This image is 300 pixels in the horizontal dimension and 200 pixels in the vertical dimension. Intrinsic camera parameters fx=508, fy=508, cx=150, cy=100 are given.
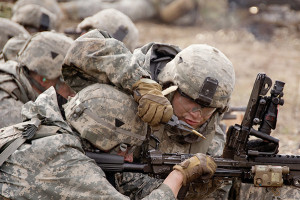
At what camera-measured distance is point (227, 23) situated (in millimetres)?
17453

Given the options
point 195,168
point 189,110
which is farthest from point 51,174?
point 189,110

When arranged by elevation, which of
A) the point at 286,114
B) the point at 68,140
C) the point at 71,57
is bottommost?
the point at 286,114

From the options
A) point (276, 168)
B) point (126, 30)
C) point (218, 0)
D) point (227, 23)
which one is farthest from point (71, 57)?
point (218, 0)

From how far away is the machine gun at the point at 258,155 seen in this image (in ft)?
13.6

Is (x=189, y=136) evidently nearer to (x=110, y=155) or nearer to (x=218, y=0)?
(x=110, y=155)

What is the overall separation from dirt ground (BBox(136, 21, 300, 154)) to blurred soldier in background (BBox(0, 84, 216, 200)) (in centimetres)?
539

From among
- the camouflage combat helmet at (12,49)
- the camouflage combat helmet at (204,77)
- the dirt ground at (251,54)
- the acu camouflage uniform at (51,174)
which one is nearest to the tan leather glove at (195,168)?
the acu camouflage uniform at (51,174)

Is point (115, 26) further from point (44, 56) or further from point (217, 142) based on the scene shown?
point (217, 142)

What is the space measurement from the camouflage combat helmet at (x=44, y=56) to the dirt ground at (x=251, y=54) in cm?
433

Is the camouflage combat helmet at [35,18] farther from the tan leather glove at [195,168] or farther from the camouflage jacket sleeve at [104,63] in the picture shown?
the tan leather glove at [195,168]

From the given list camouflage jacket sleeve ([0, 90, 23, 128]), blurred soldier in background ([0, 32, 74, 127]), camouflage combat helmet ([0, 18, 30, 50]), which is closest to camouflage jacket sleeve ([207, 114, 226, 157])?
blurred soldier in background ([0, 32, 74, 127])

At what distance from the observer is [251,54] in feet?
47.3

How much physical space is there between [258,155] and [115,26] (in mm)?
3552

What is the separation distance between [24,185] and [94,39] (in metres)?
1.32
